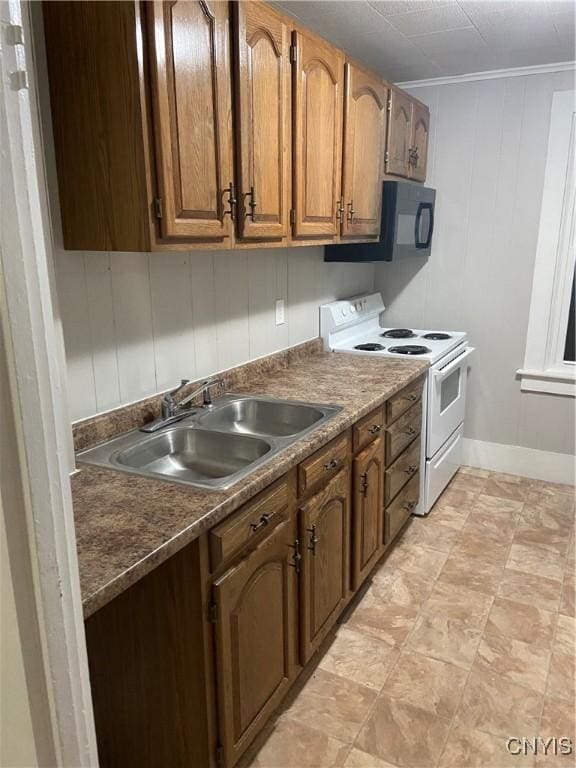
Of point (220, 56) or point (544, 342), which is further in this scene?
point (544, 342)

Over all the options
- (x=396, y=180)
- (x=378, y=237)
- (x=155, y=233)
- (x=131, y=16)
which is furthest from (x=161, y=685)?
(x=396, y=180)

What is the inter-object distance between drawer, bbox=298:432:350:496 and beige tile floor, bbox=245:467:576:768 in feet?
2.40

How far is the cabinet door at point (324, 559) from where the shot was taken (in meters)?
1.81

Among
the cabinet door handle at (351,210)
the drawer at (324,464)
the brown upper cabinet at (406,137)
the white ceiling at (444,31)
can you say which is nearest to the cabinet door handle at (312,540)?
the drawer at (324,464)

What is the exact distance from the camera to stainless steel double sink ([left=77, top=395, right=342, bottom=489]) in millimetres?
1663

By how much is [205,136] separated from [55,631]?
1.35 m

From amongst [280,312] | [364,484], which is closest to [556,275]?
[280,312]

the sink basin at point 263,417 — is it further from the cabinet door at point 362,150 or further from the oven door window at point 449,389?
the oven door window at point 449,389

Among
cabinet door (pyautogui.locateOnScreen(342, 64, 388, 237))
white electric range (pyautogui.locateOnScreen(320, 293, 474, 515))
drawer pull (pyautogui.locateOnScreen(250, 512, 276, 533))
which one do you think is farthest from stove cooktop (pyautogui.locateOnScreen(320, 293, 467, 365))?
drawer pull (pyautogui.locateOnScreen(250, 512, 276, 533))

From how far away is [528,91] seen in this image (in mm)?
3088

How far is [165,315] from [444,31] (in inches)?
69.9

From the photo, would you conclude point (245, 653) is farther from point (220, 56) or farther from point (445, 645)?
point (220, 56)

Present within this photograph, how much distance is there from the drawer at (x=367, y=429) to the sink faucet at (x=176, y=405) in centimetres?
54

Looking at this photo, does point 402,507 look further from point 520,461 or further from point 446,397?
point 520,461
